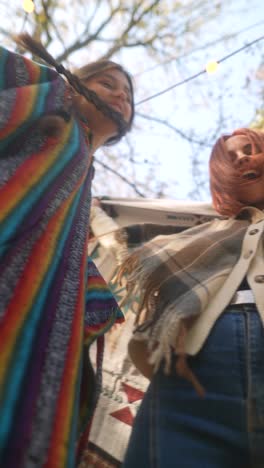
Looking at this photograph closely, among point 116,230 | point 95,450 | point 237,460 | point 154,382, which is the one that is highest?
point 116,230

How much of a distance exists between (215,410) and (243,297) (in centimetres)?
23

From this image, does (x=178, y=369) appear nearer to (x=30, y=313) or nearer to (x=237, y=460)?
(x=237, y=460)

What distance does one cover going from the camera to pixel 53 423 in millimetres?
469

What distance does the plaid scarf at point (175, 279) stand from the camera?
0.69 meters

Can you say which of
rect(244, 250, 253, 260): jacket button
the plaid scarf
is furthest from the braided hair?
rect(244, 250, 253, 260): jacket button

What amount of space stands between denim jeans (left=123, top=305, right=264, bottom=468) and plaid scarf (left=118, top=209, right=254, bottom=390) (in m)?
0.05

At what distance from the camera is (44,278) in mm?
555

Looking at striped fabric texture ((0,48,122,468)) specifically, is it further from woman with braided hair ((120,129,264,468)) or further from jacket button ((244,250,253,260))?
jacket button ((244,250,253,260))

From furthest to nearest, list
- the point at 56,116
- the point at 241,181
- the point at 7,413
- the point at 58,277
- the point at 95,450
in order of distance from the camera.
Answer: the point at 241,181
the point at 95,450
the point at 56,116
the point at 58,277
the point at 7,413

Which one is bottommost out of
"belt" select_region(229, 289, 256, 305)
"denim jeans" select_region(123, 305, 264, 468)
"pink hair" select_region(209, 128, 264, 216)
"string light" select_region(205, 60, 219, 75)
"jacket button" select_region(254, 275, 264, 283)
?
"denim jeans" select_region(123, 305, 264, 468)

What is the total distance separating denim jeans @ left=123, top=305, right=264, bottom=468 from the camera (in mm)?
606

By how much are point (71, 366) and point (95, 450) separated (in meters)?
0.59

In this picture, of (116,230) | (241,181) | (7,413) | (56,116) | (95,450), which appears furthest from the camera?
(116,230)

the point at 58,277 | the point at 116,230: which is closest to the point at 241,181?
the point at 116,230
